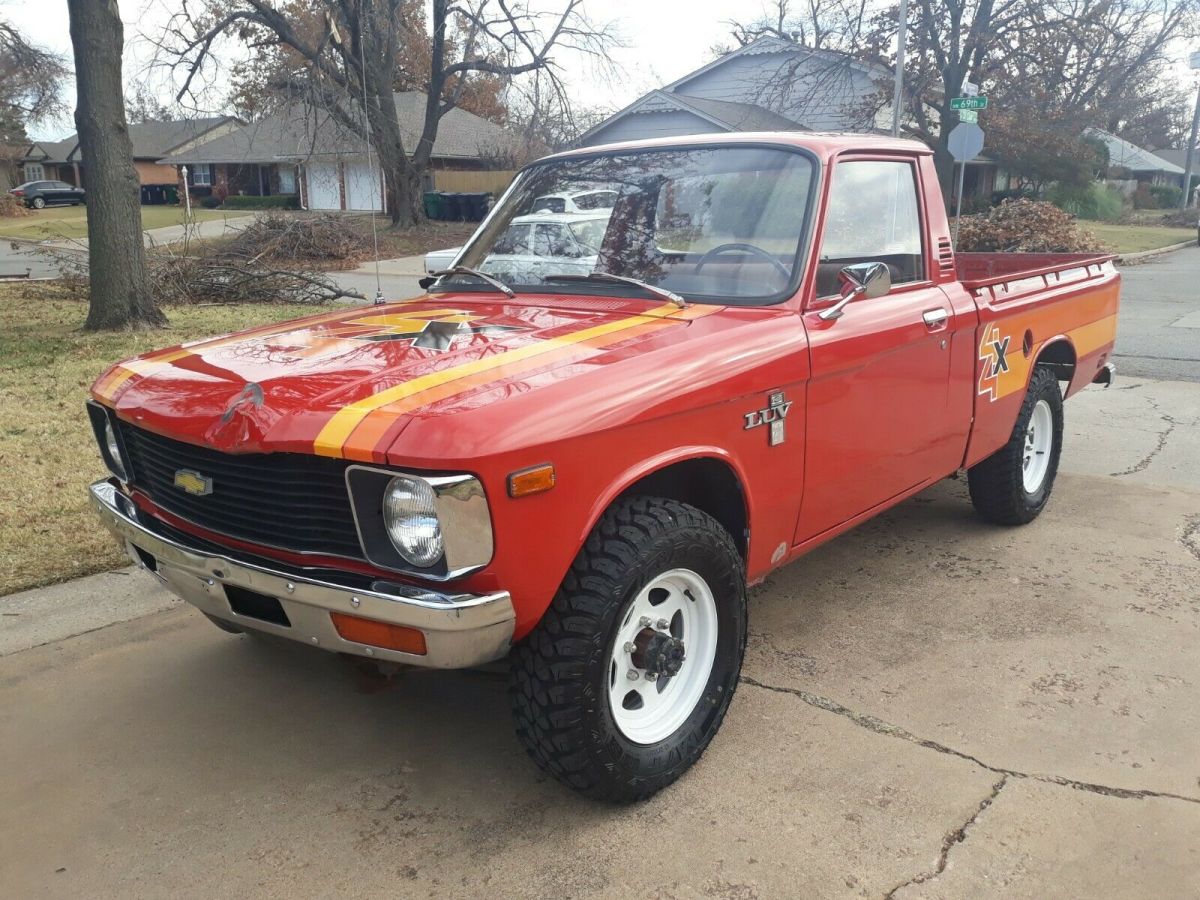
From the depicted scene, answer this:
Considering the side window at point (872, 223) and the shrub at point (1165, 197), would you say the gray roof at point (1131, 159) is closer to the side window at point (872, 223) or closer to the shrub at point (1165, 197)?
the shrub at point (1165, 197)

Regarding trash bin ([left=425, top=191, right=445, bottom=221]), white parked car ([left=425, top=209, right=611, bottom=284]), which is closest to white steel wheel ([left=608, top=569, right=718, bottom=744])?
white parked car ([left=425, top=209, right=611, bottom=284])

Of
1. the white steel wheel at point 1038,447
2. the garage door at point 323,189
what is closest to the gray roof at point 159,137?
the garage door at point 323,189

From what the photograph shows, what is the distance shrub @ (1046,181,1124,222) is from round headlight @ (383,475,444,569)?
39720 millimetres

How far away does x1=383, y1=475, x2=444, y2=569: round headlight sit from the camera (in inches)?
95.1

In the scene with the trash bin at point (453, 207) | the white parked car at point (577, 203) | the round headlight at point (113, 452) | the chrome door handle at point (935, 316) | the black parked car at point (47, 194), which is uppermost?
the black parked car at point (47, 194)

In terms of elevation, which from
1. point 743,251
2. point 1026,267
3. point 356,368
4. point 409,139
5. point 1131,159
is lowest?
point 356,368

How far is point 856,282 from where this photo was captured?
11.4ft

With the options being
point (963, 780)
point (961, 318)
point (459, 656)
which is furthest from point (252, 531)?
point (961, 318)

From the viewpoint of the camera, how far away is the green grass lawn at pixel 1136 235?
92.2 feet

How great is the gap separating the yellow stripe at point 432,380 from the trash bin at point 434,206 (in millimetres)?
35379

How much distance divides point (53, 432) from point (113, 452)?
148 inches

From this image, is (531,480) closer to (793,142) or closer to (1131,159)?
(793,142)

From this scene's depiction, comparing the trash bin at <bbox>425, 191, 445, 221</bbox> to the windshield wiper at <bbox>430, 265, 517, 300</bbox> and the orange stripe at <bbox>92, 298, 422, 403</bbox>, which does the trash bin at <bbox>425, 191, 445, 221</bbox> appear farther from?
the orange stripe at <bbox>92, 298, 422, 403</bbox>

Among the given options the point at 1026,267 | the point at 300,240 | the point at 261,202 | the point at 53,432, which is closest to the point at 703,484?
the point at 1026,267
